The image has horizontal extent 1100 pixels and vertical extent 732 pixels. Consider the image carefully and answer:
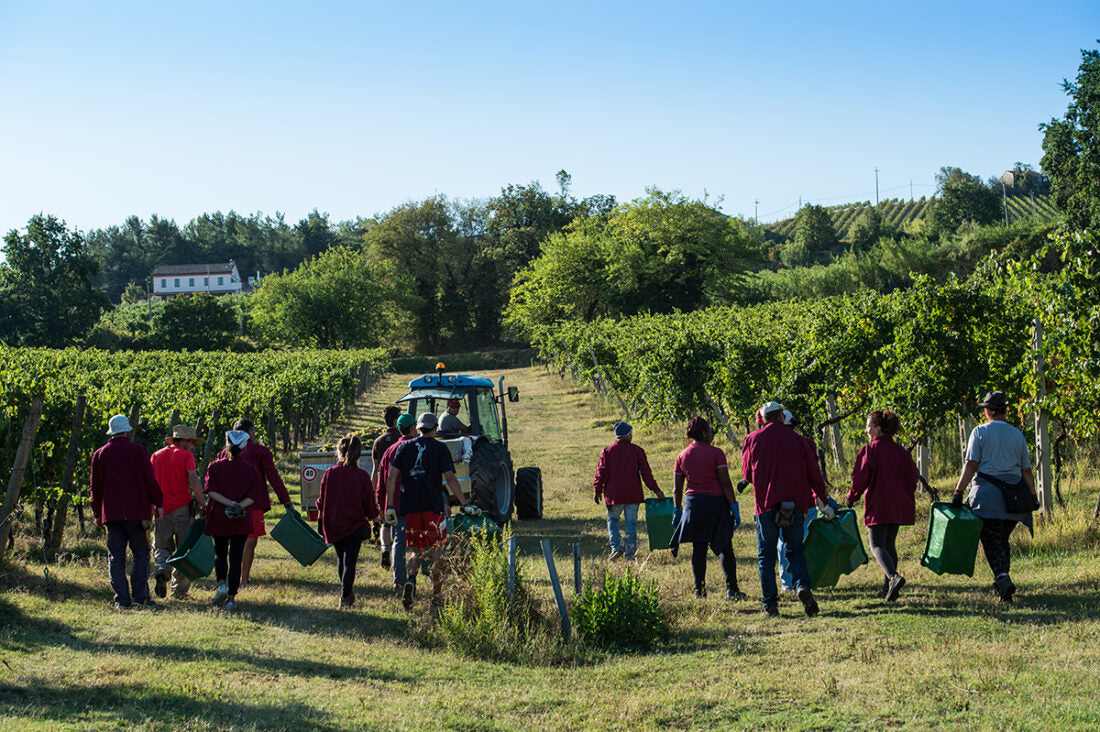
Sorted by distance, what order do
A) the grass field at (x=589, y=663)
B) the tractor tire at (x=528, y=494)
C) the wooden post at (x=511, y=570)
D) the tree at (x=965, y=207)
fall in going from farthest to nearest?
the tree at (x=965, y=207) → the tractor tire at (x=528, y=494) → the wooden post at (x=511, y=570) → the grass field at (x=589, y=663)

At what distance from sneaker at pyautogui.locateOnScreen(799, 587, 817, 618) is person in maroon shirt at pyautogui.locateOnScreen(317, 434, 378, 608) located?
3.52 meters

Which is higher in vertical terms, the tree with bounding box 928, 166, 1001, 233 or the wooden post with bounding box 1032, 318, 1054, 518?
the tree with bounding box 928, 166, 1001, 233

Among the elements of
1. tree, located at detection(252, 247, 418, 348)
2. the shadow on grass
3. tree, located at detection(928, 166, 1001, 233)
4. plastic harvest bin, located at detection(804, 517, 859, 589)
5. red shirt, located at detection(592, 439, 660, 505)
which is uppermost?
tree, located at detection(928, 166, 1001, 233)

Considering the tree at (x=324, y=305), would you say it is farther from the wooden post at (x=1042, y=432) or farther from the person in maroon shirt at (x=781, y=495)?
the person in maroon shirt at (x=781, y=495)

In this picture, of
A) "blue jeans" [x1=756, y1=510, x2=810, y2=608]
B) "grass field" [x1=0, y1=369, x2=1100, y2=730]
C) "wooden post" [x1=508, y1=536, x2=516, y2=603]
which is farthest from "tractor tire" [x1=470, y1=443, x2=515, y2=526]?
"blue jeans" [x1=756, y1=510, x2=810, y2=608]

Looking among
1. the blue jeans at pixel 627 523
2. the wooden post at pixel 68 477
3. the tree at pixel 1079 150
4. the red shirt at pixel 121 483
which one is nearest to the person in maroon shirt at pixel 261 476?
the red shirt at pixel 121 483

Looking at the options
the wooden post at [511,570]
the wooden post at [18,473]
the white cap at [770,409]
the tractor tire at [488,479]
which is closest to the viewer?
the wooden post at [511,570]

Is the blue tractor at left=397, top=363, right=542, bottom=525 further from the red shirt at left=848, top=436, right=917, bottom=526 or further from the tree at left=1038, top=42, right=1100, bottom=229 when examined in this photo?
the tree at left=1038, top=42, right=1100, bottom=229

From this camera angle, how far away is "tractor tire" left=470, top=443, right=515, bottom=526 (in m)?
10.5

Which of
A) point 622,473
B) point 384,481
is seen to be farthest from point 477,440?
point 384,481

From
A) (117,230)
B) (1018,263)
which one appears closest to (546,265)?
(1018,263)

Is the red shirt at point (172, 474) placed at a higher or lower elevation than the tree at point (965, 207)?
lower

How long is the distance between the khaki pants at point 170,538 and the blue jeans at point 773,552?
4861 mm

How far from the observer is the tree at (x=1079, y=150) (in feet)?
121
